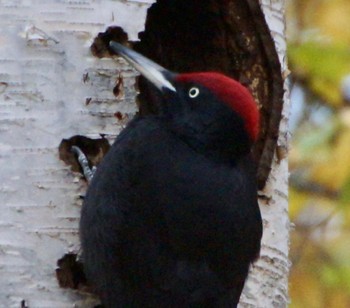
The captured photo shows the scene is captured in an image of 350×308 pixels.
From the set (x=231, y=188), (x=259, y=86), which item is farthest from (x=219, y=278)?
(x=259, y=86)

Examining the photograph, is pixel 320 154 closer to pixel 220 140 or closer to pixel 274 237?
pixel 274 237

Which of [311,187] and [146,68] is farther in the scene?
[311,187]

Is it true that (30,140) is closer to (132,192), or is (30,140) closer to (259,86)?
(132,192)

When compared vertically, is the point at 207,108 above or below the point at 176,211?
above

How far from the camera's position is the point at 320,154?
18.3 feet

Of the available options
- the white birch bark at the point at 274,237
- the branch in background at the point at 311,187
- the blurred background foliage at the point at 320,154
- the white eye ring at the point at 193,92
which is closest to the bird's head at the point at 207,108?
the white eye ring at the point at 193,92

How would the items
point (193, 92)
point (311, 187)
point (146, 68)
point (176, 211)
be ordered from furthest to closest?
1. point (311, 187)
2. point (193, 92)
3. point (146, 68)
4. point (176, 211)

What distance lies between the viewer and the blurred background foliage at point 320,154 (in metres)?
5.33

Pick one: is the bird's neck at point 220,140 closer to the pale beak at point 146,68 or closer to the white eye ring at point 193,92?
Answer: the white eye ring at point 193,92

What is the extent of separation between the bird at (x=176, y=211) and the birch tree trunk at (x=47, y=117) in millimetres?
90

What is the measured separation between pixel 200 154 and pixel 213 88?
25 cm

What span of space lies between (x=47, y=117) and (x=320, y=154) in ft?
7.58

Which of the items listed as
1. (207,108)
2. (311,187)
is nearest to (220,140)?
(207,108)

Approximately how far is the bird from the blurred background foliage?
57.0 inches
